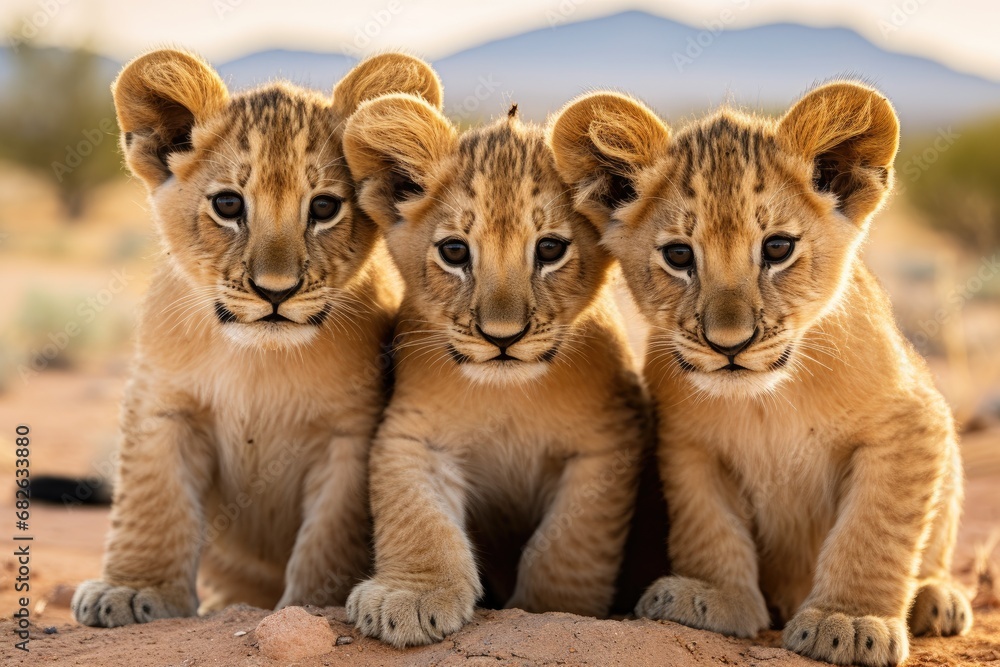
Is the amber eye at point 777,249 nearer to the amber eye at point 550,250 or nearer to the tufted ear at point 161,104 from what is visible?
the amber eye at point 550,250

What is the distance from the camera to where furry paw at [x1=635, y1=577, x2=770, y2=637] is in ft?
14.9

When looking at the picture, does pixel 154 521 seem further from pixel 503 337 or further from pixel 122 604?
pixel 503 337

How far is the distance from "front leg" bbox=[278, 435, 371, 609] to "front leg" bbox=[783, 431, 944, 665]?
1902 millimetres

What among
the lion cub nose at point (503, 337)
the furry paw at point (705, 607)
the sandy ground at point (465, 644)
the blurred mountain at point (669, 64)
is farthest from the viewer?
the blurred mountain at point (669, 64)

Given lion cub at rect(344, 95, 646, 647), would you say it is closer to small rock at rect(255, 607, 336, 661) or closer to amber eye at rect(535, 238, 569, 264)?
amber eye at rect(535, 238, 569, 264)

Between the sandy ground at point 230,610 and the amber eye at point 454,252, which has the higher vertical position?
the amber eye at point 454,252

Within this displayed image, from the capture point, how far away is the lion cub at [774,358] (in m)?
4.24

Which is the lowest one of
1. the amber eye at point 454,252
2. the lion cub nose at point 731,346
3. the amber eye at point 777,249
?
the lion cub nose at point 731,346

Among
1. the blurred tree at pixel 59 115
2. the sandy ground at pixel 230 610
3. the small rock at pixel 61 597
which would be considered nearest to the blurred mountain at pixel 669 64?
the blurred tree at pixel 59 115

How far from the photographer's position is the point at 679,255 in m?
4.34

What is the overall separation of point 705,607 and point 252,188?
2547mm

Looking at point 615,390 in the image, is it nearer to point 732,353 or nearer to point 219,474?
point 732,353

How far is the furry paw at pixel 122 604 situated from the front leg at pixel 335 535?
19.3 inches

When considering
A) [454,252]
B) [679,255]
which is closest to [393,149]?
[454,252]
